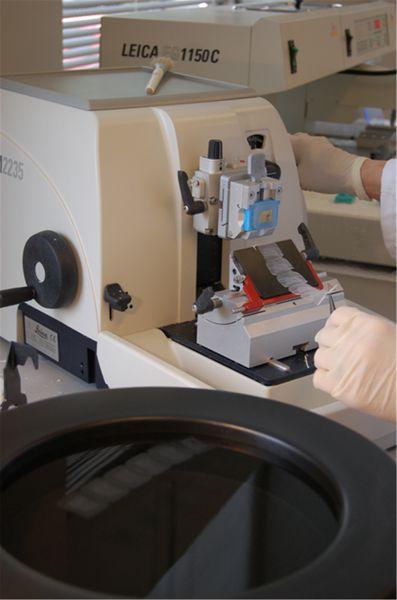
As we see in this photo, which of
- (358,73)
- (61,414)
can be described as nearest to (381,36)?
(358,73)

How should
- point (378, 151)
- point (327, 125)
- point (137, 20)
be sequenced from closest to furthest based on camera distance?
point (137, 20)
point (378, 151)
point (327, 125)

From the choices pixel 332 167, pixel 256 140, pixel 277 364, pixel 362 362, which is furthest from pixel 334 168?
pixel 362 362

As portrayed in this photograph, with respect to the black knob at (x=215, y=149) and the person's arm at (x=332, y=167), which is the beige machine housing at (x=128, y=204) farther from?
the person's arm at (x=332, y=167)

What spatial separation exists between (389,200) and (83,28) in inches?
60.2

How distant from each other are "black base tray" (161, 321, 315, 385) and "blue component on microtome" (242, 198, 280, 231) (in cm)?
20

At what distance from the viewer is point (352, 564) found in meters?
0.58

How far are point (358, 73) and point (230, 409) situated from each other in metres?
2.43

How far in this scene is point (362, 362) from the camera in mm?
872

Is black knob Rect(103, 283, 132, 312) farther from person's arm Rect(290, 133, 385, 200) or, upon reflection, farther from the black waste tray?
person's arm Rect(290, 133, 385, 200)

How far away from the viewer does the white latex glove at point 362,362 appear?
0.87m

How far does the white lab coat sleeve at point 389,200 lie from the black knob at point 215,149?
466mm

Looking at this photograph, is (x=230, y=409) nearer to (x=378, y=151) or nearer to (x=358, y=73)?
(x=378, y=151)

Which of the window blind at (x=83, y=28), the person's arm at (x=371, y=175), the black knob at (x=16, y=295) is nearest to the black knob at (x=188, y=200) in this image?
the black knob at (x=16, y=295)

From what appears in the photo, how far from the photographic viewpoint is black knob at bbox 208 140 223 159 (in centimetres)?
128
